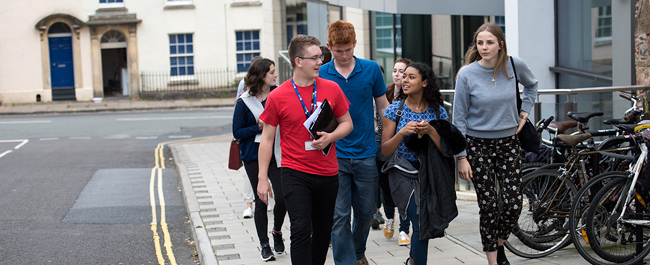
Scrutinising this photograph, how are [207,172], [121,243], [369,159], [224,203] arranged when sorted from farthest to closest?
1. [207,172]
2. [224,203]
3. [121,243]
4. [369,159]

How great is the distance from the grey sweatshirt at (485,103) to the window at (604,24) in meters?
4.71

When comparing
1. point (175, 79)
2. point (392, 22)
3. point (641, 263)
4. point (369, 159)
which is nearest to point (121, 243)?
point (369, 159)

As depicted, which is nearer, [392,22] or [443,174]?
[443,174]

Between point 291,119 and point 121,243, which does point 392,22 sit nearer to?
point 121,243

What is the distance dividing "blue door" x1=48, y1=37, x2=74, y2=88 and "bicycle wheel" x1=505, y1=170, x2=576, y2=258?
28.8m

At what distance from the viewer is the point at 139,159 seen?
14.0 meters

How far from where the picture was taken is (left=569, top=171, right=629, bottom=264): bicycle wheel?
4.63m

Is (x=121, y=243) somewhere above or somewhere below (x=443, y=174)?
below

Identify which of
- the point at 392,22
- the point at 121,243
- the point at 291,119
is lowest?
the point at 121,243

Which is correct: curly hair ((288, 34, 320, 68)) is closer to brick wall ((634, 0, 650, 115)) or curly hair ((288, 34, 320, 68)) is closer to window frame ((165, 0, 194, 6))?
brick wall ((634, 0, 650, 115))

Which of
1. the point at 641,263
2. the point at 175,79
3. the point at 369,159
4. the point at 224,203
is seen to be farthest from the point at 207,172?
the point at 175,79

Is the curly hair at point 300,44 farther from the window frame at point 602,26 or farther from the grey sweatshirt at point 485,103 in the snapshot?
the window frame at point 602,26

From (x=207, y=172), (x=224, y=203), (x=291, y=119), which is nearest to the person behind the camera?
(x=291, y=119)

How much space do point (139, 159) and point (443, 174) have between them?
10783 millimetres
